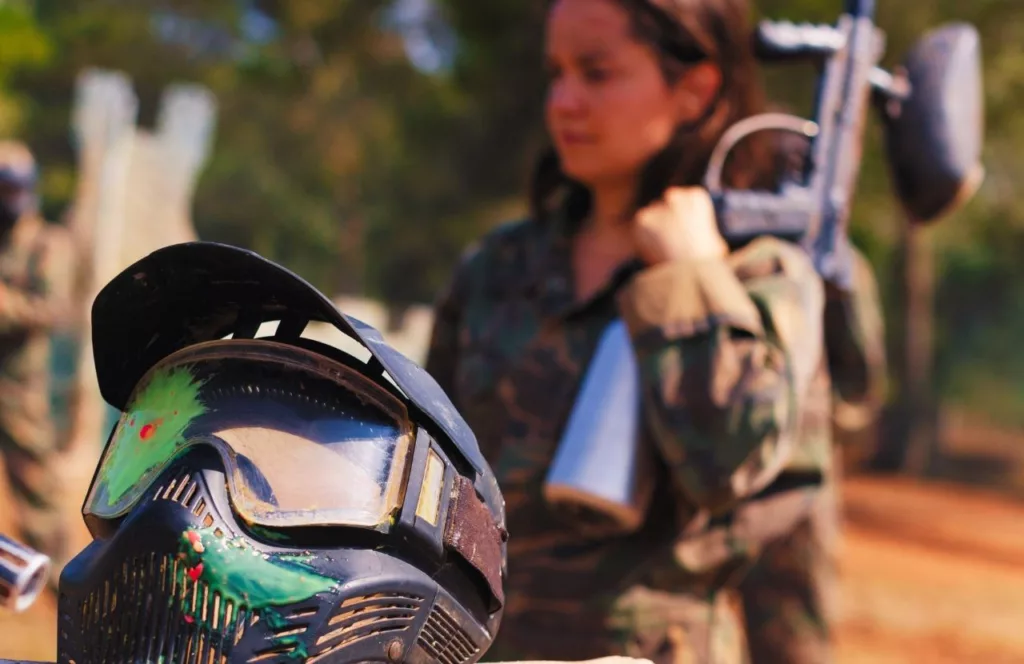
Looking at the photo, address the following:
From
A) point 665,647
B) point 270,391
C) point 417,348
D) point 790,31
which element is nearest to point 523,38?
point 417,348

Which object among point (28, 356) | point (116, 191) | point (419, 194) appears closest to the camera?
point (28, 356)

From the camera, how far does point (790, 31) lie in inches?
107

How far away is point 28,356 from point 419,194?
9434 mm

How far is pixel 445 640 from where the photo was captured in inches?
49.4

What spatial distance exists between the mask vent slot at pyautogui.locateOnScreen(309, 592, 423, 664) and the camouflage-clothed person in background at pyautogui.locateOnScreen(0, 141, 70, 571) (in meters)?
6.15

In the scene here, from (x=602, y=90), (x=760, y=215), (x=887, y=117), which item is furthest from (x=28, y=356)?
(x=760, y=215)

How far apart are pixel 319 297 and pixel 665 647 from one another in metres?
1.23

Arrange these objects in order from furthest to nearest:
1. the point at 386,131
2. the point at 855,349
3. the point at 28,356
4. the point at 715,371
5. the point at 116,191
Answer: the point at 386,131 → the point at 116,191 → the point at 28,356 → the point at 855,349 → the point at 715,371

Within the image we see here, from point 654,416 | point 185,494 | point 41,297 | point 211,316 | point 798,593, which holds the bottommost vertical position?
point 41,297

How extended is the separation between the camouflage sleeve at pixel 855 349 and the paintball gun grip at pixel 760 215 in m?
1.22

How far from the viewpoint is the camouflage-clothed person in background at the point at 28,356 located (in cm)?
684

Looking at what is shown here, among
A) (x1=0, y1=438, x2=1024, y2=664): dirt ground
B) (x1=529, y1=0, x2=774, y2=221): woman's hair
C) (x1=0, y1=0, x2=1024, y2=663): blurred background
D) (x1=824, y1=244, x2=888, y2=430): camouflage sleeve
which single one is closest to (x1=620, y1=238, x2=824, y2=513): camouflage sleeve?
(x1=529, y1=0, x2=774, y2=221): woman's hair

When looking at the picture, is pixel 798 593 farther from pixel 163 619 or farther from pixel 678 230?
pixel 163 619

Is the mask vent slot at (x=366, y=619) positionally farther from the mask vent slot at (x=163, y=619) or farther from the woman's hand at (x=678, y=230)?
the woman's hand at (x=678, y=230)
